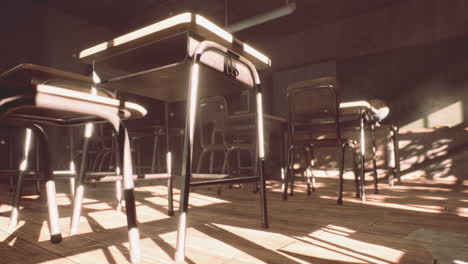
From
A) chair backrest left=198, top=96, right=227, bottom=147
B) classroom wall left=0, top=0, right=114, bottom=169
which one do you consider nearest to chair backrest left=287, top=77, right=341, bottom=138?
chair backrest left=198, top=96, right=227, bottom=147

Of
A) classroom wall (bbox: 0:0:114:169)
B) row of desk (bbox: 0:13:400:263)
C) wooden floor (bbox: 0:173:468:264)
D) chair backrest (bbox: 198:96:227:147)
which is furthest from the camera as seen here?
classroom wall (bbox: 0:0:114:169)

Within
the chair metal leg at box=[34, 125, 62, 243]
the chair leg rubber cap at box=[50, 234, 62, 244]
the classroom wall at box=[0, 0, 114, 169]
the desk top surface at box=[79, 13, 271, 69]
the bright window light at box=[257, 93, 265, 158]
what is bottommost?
the chair leg rubber cap at box=[50, 234, 62, 244]

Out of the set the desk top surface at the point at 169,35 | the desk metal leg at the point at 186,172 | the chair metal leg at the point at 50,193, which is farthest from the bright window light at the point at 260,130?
the chair metal leg at the point at 50,193

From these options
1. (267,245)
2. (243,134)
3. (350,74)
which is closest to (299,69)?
(350,74)

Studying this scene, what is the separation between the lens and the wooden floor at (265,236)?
3.15 feet

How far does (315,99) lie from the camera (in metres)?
2.44

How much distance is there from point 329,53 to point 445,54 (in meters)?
2.10

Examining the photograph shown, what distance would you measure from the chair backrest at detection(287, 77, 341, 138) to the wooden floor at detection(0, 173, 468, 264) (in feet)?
2.66

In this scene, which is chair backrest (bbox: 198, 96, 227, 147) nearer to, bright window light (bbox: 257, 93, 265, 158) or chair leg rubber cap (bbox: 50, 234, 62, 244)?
bright window light (bbox: 257, 93, 265, 158)

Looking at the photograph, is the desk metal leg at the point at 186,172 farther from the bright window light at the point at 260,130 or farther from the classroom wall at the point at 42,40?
the classroom wall at the point at 42,40

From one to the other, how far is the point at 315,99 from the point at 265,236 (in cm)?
150

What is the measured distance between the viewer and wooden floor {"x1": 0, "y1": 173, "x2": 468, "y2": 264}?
0.96 meters

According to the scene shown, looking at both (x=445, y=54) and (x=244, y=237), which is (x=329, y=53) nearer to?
(x=445, y=54)

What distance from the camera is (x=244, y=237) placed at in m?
1.21
